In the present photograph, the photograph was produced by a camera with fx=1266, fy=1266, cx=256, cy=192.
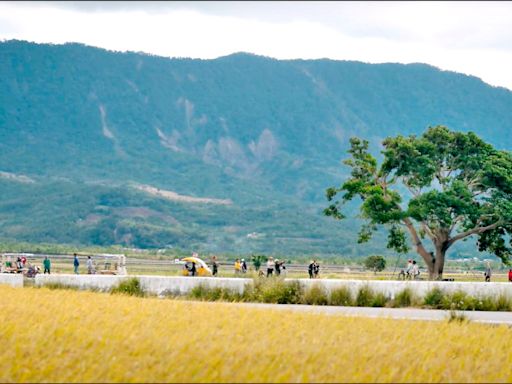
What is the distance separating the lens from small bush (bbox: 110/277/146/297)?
3438 cm

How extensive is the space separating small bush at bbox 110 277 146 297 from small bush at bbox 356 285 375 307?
5.99 meters

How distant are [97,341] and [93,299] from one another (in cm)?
915

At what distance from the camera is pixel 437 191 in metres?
56.0

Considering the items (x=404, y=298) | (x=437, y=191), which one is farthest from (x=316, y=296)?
(x=437, y=191)

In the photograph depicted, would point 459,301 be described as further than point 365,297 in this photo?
No

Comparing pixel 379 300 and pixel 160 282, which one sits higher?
pixel 160 282

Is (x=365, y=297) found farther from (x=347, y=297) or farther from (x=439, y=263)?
(x=439, y=263)

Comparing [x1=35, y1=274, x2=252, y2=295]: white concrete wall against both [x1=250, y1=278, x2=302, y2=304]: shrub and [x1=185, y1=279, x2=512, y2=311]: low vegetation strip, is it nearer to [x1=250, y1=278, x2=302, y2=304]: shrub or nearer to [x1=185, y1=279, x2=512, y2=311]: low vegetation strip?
[x1=185, y1=279, x2=512, y2=311]: low vegetation strip

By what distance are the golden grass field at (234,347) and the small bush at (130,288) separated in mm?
8407

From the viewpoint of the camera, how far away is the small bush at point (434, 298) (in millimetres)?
31427

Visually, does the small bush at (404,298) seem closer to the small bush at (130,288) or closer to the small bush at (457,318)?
the small bush at (457,318)

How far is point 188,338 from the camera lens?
19.8 metres

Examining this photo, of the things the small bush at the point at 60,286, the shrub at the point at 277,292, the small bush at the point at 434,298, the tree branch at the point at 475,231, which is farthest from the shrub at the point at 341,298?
the tree branch at the point at 475,231

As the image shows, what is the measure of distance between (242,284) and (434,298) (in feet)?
18.1
